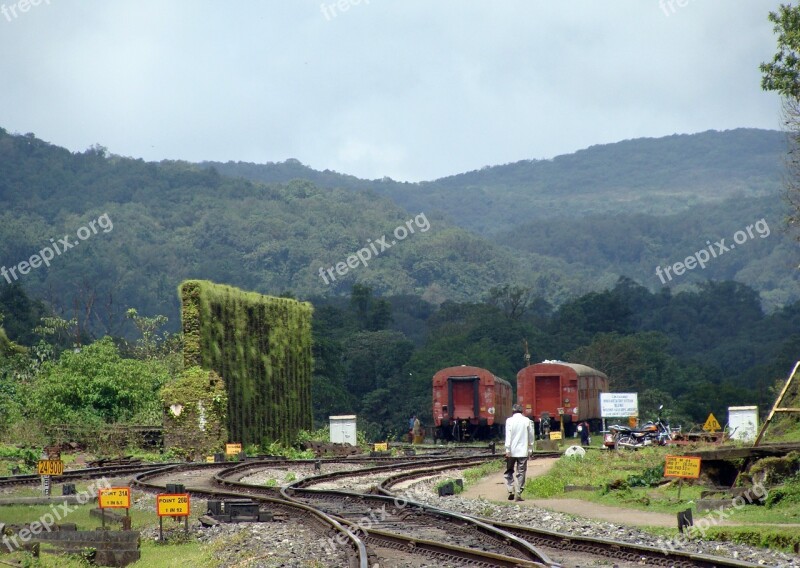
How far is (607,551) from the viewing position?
36.4 ft

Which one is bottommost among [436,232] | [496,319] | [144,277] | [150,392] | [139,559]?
[139,559]

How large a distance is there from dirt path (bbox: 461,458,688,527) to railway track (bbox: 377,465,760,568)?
2138mm

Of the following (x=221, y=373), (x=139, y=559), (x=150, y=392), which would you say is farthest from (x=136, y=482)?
(x=150, y=392)

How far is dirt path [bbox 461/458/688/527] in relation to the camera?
14.4 meters

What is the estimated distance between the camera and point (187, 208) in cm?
19550

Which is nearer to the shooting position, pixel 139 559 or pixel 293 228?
pixel 139 559

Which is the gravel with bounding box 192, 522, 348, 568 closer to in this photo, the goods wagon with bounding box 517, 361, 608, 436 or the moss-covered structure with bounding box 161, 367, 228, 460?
the moss-covered structure with bounding box 161, 367, 228, 460

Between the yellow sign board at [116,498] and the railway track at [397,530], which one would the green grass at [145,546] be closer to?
the yellow sign board at [116,498]

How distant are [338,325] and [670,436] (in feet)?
222

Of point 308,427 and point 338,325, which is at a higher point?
point 338,325

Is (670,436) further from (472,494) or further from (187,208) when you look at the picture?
(187,208)

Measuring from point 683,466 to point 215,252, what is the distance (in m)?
160

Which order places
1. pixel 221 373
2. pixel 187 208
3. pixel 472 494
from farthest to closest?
1. pixel 187 208
2. pixel 221 373
3. pixel 472 494

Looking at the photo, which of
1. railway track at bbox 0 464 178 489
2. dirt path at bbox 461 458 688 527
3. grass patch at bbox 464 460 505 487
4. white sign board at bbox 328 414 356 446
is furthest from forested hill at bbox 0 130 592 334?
dirt path at bbox 461 458 688 527
